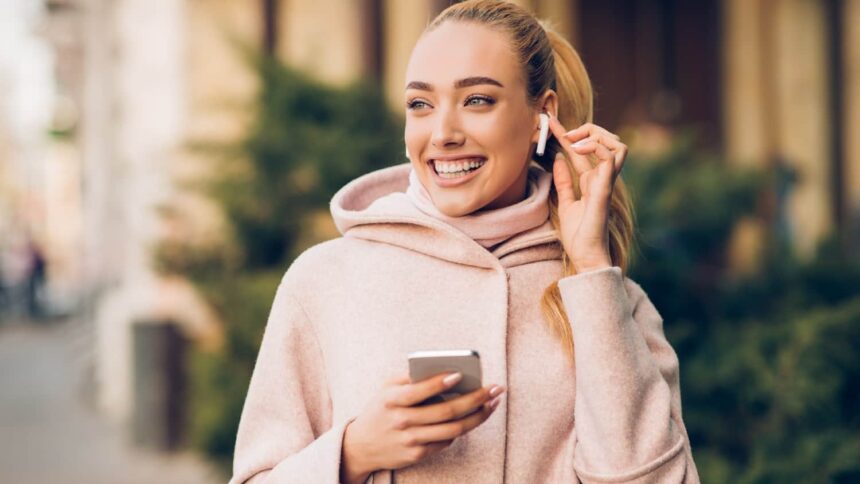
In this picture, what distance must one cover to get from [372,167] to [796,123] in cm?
557

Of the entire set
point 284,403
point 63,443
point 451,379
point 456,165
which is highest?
point 456,165

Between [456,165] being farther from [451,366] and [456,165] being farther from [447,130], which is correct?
[451,366]

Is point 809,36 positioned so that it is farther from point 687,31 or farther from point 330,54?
point 330,54

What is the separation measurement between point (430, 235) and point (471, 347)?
22cm

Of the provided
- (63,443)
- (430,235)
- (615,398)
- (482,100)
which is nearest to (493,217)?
(430,235)

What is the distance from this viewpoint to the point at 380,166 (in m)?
5.18

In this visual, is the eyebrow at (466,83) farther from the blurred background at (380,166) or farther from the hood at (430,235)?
the blurred background at (380,166)

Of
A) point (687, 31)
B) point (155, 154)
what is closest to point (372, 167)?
point (155, 154)

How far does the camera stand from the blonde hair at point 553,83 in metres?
1.90

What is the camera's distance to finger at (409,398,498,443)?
1.64m

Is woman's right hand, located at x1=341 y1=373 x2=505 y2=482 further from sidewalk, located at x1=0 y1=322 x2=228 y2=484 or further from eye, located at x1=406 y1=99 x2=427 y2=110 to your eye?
sidewalk, located at x1=0 y1=322 x2=228 y2=484

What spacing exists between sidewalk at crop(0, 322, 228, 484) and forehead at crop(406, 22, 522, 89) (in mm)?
3408

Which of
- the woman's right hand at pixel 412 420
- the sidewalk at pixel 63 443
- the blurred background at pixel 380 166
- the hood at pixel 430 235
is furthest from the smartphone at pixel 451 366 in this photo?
the sidewalk at pixel 63 443

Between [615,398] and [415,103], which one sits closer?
[615,398]
